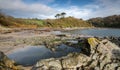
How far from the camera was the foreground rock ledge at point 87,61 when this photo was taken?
12.0 m

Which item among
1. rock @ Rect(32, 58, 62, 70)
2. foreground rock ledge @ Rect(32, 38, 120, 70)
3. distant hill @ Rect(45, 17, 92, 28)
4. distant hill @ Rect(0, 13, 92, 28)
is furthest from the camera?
distant hill @ Rect(45, 17, 92, 28)

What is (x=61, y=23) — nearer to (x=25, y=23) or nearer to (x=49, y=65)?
(x=25, y=23)

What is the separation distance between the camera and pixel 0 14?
256 feet

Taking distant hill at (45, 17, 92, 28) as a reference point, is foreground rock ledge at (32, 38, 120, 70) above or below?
above

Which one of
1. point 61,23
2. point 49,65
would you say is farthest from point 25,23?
point 49,65

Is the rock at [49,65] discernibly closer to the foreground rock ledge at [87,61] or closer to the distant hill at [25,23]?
the foreground rock ledge at [87,61]

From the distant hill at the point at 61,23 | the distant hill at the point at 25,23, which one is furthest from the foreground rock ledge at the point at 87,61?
the distant hill at the point at 61,23

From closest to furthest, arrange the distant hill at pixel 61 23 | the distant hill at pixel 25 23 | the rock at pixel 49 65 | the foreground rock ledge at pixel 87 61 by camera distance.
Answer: the rock at pixel 49 65 → the foreground rock ledge at pixel 87 61 → the distant hill at pixel 25 23 → the distant hill at pixel 61 23

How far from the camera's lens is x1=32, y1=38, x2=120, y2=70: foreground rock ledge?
12.0 metres

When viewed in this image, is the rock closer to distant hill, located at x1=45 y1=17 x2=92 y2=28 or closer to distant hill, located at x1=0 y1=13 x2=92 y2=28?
distant hill, located at x1=0 y1=13 x2=92 y2=28

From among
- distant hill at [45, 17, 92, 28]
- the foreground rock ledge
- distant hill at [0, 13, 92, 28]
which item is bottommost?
distant hill at [45, 17, 92, 28]

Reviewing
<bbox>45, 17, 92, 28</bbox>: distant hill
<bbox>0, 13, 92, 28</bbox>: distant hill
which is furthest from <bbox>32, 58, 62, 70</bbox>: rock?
<bbox>45, 17, 92, 28</bbox>: distant hill

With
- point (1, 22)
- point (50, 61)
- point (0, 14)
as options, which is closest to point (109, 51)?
point (50, 61)

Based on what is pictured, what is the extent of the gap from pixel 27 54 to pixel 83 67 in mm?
9854
